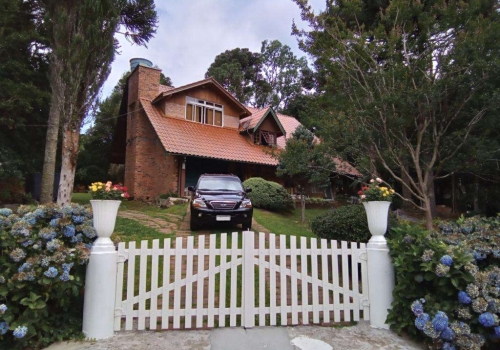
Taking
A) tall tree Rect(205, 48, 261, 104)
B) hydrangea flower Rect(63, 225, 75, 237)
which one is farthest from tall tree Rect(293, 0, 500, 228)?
tall tree Rect(205, 48, 261, 104)

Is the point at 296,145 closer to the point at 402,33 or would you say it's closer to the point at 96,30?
the point at 402,33

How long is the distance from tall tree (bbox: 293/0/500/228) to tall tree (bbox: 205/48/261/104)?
24444 mm

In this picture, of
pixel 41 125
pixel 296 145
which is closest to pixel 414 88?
pixel 296 145

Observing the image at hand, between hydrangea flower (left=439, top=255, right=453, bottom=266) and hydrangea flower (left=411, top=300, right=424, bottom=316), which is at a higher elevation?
hydrangea flower (left=439, top=255, right=453, bottom=266)

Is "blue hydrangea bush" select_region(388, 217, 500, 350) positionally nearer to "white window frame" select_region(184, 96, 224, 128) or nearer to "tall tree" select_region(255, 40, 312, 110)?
"white window frame" select_region(184, 96, 224, 128)

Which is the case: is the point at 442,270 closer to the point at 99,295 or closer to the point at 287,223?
the point at 99,295

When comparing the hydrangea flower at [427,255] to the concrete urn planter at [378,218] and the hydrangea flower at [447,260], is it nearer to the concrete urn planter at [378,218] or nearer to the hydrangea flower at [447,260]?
the hydrangea flower at [447,260]

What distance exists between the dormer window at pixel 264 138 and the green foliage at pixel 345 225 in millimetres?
12910

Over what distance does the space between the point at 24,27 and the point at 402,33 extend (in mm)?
15417

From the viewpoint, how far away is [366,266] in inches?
145

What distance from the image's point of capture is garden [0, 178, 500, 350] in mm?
2805

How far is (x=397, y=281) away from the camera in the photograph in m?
3.57

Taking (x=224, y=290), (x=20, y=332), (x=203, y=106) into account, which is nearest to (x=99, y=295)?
(x=20, y=332)

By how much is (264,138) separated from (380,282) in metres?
15.3
